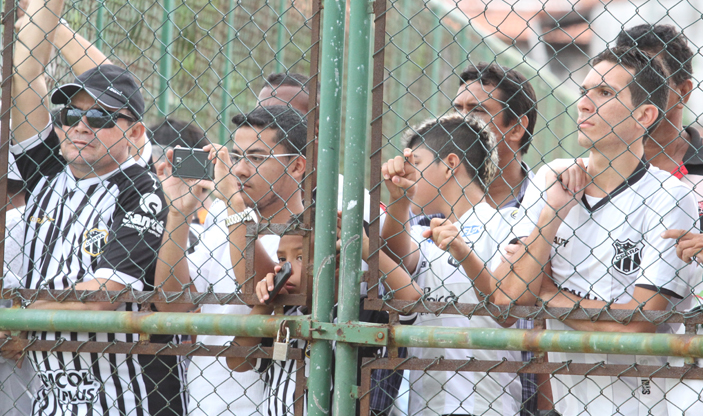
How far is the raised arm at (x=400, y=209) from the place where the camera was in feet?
6.93

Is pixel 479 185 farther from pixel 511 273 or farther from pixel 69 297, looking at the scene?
pixel 69 297

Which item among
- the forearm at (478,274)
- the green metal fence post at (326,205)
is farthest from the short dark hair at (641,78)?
the green metal fence post at (326,205)

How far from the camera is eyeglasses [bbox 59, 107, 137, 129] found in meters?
2.58

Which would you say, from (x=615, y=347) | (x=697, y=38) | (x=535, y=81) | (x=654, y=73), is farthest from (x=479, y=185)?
(x=697, y=38)

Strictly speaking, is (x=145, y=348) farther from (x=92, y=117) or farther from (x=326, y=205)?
(x=92, y=117)

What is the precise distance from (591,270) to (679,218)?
0.30 metres

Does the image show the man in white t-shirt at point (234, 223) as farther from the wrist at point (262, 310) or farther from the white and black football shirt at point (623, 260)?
the white and black football shirt at point (623, 260)

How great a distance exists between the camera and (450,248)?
7.02 ft

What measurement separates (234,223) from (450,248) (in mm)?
693

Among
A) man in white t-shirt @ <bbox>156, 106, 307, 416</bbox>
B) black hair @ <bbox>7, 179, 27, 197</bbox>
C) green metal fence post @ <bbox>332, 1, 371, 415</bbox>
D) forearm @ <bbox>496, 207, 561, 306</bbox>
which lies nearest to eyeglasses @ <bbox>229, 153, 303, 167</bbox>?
man in white t-shirt @ <bbox>156, 106, 307, 416</bbox>

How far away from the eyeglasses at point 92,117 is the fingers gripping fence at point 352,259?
0.03 ft

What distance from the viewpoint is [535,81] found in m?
9.73

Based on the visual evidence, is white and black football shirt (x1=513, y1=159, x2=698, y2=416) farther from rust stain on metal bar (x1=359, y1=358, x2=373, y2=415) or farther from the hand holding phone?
the hand holding phone

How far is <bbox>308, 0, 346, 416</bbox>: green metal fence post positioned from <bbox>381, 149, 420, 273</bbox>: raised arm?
177mm
